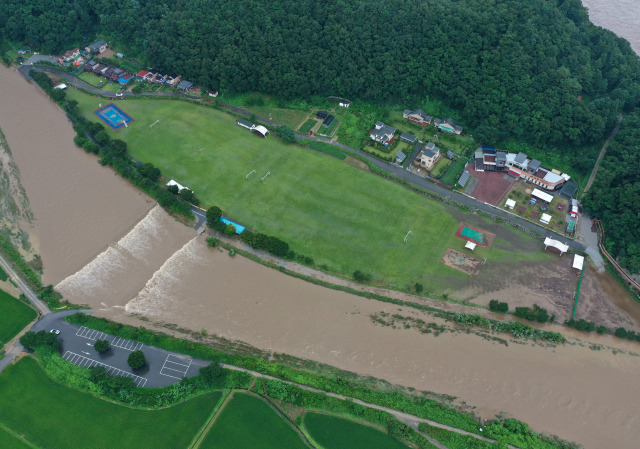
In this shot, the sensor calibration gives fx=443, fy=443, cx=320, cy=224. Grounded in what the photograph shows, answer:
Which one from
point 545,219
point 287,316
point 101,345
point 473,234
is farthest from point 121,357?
point 545,219

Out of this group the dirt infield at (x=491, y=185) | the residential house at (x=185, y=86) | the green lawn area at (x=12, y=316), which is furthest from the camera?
the residential house at (x=185, y=86)

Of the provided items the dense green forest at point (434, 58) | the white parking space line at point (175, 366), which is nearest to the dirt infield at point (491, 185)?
the dense green forest at point (434, 58)

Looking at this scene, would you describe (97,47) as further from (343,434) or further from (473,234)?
(343,434)

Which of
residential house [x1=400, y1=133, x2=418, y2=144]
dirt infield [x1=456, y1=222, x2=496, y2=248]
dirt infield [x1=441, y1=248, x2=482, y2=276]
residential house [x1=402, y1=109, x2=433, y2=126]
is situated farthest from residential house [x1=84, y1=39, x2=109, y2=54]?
dirt infield [x1=441, y1=248, x2=482, y2=276]

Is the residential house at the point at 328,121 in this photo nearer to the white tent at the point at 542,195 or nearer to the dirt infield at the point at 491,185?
the dirt infield at the point at 491,185

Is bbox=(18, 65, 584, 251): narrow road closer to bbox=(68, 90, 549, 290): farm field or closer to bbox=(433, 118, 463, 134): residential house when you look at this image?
bbox=(68, 90, 549, 290): farm field

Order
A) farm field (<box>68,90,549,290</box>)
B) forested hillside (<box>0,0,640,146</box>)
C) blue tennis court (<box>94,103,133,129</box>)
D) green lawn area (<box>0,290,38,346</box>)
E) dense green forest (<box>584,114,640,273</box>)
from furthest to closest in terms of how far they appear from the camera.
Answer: blue tennis court (<box>94,103,133,129</box>) < forested hillside (<box>0,0,640,146</box>) < farm field (<box>68,90,549,290</box>) < dense green forest (<box>584,114,640,273</box>) < green lawn area (<box>0,290,38,346</box>)
